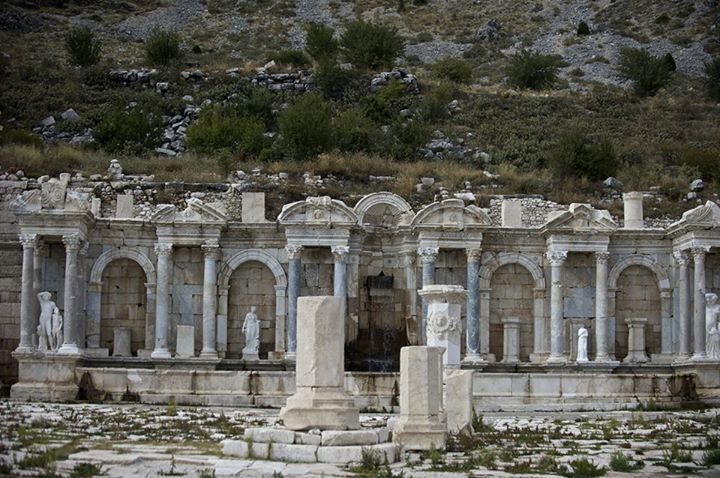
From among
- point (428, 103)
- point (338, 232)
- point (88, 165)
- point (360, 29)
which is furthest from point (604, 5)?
point (338, 232)

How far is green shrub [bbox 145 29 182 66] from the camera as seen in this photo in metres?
68.2

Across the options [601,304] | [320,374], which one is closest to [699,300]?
[601,304]

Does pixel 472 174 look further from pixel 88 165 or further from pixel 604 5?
pixel 604 5

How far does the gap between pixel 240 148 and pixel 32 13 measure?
3340 centimetres

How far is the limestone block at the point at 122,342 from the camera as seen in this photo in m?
38.8

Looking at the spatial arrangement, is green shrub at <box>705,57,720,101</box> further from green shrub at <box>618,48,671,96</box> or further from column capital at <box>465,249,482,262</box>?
column capital at <box>465,249,482,262</box>

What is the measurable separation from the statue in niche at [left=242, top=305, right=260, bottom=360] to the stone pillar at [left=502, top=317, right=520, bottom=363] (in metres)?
7.30

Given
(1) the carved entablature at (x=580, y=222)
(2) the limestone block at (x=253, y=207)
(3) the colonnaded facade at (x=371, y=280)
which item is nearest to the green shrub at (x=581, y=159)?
(3) the colonnaded facade at (x=371, y=280)

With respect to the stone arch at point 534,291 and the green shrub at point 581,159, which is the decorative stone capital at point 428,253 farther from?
the green shrub at point 581,159

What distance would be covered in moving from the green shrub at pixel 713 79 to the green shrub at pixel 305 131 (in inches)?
938

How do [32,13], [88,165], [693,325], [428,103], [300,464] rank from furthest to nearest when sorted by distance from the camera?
[32,13] < [428,103] < [88,165] < [693,325] < [300,464]

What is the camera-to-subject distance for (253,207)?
131ft

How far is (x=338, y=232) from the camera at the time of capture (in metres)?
38.7

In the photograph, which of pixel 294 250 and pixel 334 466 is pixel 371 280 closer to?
pixel 294 250
